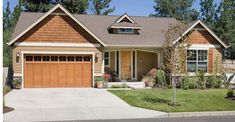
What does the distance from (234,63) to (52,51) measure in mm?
44328

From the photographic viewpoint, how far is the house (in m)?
23.4

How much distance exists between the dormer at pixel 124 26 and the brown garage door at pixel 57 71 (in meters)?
3.87

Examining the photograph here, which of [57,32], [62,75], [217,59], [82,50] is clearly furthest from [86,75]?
[217,59]

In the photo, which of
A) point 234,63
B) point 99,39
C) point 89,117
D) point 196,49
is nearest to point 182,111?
point 89,117

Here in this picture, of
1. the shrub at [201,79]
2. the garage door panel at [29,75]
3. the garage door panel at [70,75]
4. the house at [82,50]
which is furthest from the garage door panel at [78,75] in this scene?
the shrub at [201,79]

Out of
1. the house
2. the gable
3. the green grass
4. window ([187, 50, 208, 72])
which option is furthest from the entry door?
the green grass

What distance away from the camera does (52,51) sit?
23531 millimetres

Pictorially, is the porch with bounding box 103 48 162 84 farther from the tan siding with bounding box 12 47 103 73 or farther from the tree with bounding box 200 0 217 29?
the tree with bounding box 200 0 217 29

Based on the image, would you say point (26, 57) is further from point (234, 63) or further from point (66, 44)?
point (234, 63)

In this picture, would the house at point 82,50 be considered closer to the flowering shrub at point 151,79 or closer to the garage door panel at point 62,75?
the garage door panel at point 62,75

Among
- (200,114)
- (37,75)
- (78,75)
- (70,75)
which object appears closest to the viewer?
(200,114)

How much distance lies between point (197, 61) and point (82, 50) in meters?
8.74

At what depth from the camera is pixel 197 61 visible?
2642 centimetres

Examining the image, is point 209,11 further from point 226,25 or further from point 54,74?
point 54,74
